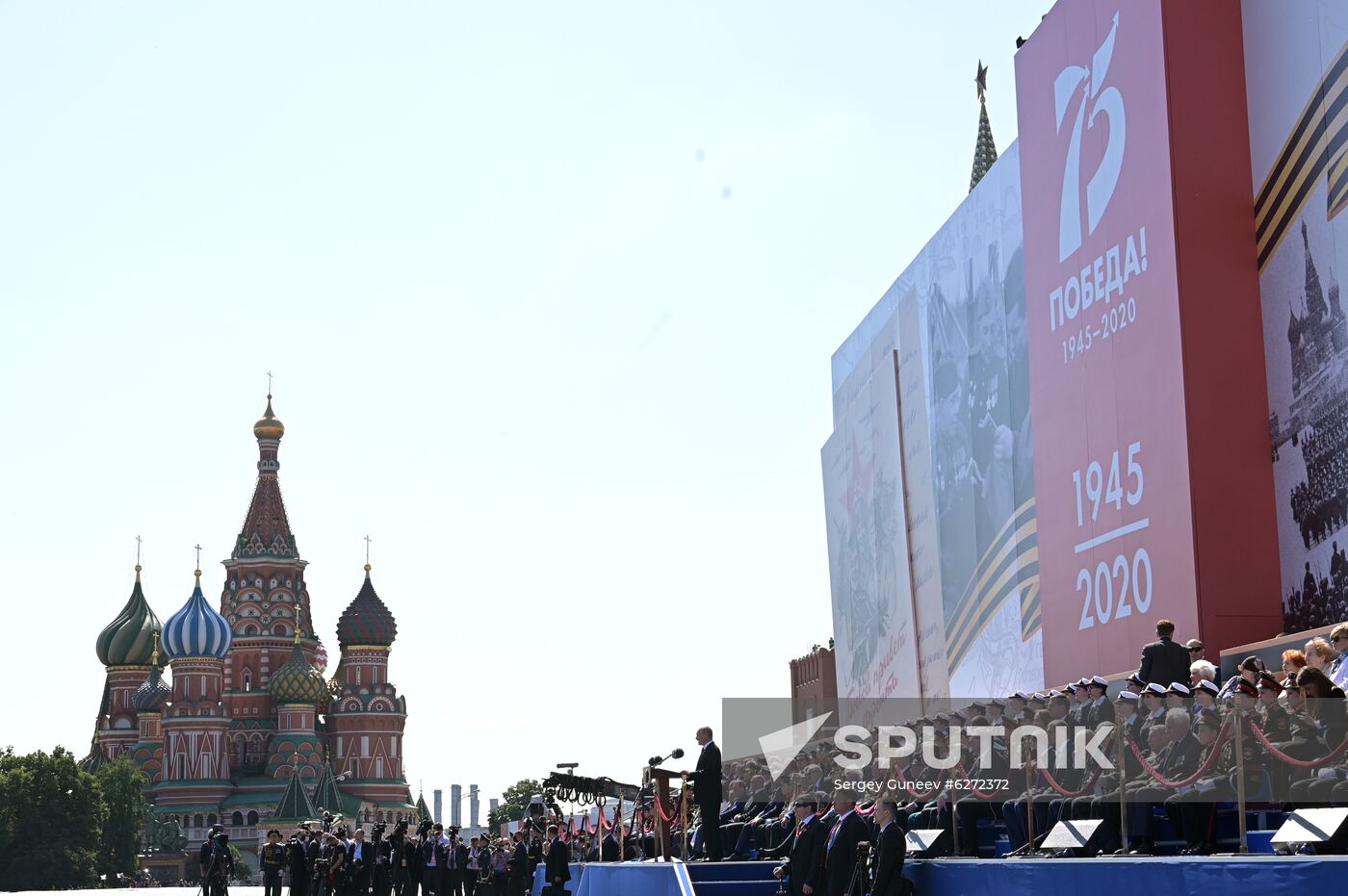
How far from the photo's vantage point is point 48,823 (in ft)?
236

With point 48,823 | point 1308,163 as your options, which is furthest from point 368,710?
point 1308,163

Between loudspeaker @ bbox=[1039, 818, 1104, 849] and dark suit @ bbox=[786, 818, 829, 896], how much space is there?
1933 mm

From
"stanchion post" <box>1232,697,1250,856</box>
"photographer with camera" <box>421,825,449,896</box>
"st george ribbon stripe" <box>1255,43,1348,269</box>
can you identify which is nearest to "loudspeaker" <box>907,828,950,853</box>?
"stanchion post" <box>1232,697,1250,856</box>

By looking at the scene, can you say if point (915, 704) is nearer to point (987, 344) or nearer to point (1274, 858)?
point (987, 344)

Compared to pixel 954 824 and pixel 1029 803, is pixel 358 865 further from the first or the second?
pixel 1029 803

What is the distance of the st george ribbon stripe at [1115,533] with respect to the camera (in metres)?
18.9

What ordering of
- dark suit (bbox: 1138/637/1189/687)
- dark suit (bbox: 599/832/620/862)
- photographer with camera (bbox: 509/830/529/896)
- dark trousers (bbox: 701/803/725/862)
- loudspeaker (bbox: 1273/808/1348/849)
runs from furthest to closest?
photographer with camera (bbox: 509/830/529/896)
dark suit (bbox: 599/832/620/862)
dark trousers (bbox: 701/803/725/862)
dark suit (bbox: 1138/637/1189/687)
loudspeaker (bbox: 1273/808/1348/849)

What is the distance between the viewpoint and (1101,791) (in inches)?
455

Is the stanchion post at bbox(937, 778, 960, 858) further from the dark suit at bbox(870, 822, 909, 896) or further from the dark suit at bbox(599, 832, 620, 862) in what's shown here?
the dark suit at bbox(599, 832, 620, 862)

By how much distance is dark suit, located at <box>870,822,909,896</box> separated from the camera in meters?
12.1

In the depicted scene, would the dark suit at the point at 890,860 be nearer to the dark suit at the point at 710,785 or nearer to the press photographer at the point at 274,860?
the dark suit at the point at 710,785

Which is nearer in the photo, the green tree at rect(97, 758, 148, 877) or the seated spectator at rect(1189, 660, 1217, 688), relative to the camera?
the seated spectator at rect(1189, 660, 1217, 688)

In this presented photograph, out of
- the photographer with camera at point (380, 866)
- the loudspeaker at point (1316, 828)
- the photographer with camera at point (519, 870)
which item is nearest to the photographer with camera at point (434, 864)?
the photographer with camera at point (380, 866)

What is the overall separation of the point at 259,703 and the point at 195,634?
5.47 m
